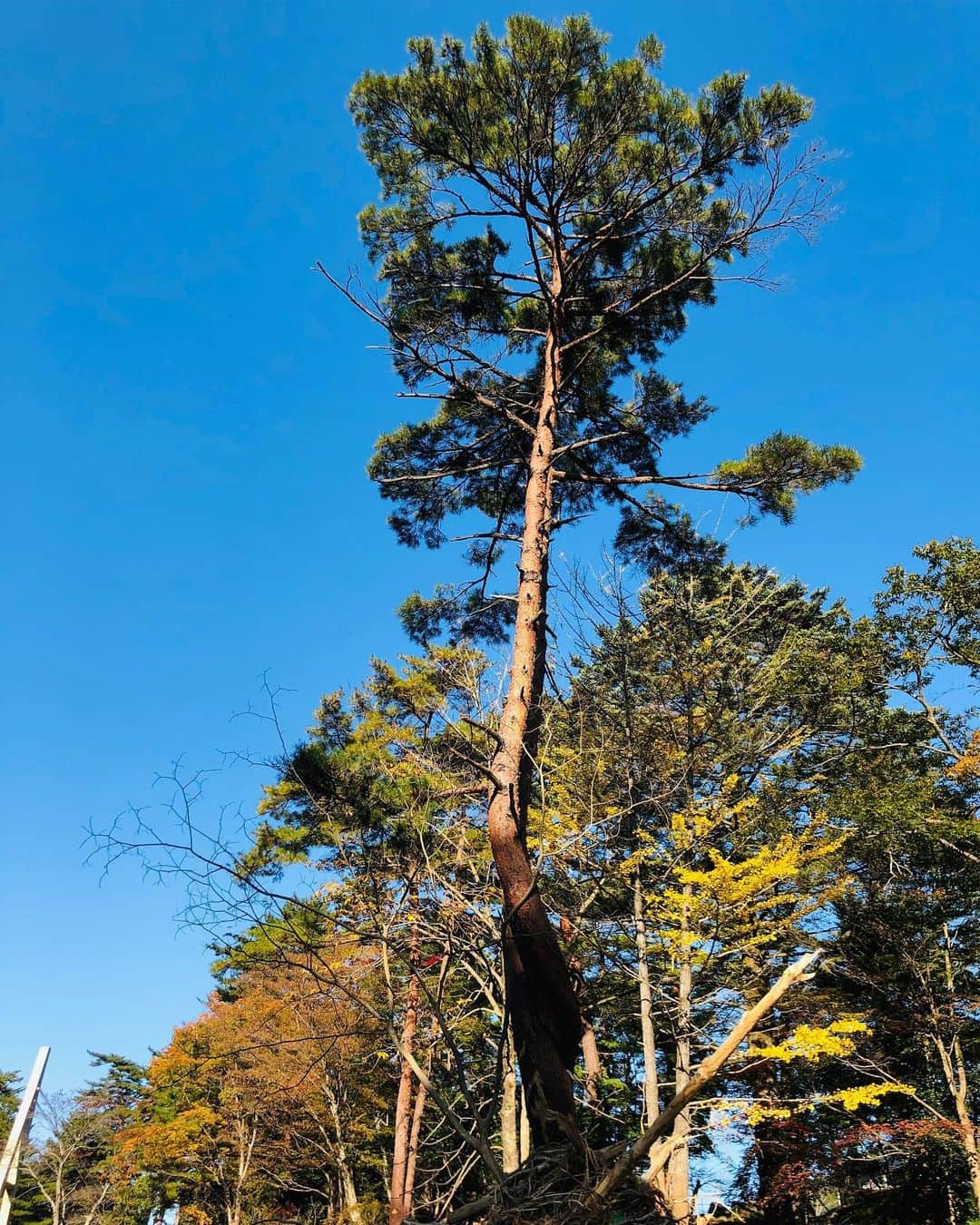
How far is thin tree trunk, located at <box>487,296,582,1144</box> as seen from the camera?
325cm

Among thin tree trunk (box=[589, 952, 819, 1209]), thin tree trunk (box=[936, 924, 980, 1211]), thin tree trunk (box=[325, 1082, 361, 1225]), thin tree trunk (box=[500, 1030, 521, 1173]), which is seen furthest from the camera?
thin tree trunk (box=[325, 1082, 361, 1225])

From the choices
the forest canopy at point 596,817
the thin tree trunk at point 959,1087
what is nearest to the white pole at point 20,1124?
the forest canopy at point 596,817

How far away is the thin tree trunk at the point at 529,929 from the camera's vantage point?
3.25 m

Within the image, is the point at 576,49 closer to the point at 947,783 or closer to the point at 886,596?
the point at 886,596

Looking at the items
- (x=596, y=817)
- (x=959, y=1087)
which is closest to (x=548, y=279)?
(x=596, y=817)

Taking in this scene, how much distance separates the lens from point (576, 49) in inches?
219

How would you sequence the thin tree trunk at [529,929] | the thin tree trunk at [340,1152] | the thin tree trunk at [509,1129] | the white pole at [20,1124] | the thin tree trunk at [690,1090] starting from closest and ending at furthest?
the thin tree trunk at [690,1090] < the thin tree trunk at [529,929] < the white pole at [20,1124] < the thin tree trunk at [509,1129] < the thin tree trunk at [340,1152]

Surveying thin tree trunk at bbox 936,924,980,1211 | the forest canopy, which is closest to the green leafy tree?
the forest canopy

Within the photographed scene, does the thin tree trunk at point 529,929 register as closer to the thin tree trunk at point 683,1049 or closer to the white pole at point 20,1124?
the thin tree trunk at point 683,1049

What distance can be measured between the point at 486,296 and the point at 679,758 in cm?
661

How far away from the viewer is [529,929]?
11.6 ft

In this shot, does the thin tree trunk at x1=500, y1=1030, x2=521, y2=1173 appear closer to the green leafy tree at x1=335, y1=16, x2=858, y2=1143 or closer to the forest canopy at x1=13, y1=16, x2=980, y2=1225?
the forest canopy at x1=13, y1=16, x2=980, y2=1225

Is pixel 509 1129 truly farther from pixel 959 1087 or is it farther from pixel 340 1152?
pixel 340 1152

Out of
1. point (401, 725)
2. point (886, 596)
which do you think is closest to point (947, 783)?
point (886, 596)
